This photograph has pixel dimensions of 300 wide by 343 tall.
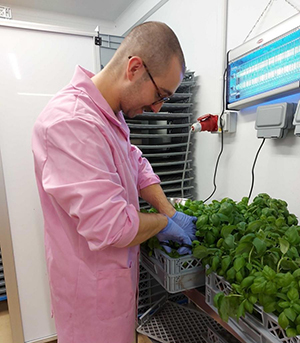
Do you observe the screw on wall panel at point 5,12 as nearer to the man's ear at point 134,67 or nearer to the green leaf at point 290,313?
the man's ear at point 134,67

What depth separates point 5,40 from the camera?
1.25m

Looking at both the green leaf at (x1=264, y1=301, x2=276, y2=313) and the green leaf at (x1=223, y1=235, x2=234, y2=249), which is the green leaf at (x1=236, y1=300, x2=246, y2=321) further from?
the green leaf at (x1=223, y1=235, x2=234, y2=249)

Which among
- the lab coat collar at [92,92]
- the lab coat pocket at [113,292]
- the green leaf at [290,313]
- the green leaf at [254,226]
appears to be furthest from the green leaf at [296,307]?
the lab coat collar at [92,92]

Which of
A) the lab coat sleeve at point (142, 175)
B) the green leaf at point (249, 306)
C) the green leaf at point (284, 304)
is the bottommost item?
the green leaf at point (249, 306)

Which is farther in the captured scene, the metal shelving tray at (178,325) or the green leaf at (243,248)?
the metal shelving tray at (178,325)

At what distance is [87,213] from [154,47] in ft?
1.73

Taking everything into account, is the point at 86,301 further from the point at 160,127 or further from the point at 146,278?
the point at 160,127

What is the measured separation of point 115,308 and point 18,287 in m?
0.94

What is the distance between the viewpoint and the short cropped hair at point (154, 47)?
28.6 inches

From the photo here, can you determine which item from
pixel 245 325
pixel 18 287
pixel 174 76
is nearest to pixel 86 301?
pixel 245 325

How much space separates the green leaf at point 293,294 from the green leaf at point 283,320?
42 mm

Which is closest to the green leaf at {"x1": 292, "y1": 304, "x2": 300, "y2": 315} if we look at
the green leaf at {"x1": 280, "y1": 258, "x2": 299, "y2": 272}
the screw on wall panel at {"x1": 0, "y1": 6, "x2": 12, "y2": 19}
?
the green leaf at {"x1": 280, "y1": 258, "x2": 299, "y2": 272}

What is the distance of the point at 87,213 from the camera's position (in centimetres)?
61

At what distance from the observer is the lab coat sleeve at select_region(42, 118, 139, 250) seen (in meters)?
0.61
